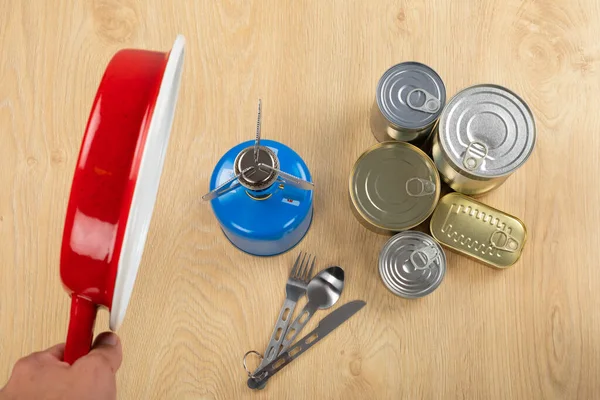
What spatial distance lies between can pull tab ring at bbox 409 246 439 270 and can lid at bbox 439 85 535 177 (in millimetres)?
143

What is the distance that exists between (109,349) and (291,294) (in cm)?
32

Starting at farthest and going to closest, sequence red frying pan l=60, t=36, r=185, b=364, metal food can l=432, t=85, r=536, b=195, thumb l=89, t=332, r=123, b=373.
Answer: metal food can l=432, t=85, r=536, b=195 → thumb l=89, t=332, r=123, b=373 → red frying pan l=60, t=36, r=185, b=364

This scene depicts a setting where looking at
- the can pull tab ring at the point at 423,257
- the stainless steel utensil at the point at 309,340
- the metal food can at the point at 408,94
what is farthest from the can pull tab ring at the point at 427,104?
the stainless steel utensil at the point at 309,340

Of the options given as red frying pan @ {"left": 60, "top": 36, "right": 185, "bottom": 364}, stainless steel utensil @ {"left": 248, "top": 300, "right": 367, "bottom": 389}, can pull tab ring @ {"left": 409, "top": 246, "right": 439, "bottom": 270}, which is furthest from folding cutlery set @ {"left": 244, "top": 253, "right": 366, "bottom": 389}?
red frying pan @ {"left": 60, "top": 36, "right": 185, "bottom": 364}

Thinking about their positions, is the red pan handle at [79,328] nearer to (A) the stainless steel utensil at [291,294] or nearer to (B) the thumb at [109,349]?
(B) the thumb at [109,349]

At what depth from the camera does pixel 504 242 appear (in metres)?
0.83

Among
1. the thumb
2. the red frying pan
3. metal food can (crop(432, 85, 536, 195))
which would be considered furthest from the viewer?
metal food can (crop(432, 85, 536, 195))

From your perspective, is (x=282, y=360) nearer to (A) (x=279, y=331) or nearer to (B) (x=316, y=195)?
(A) (x=279, y=331)

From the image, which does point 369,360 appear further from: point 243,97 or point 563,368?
point 243,97

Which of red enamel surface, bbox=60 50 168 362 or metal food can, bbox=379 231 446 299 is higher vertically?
red enamel surface, bbox=60 50 168 362

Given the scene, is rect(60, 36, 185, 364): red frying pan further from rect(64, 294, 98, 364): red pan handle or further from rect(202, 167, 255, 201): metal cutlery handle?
rect(202, 167, 255, 201): metal cutlery handle

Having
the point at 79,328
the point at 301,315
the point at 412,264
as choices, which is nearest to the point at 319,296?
the point at 301,315

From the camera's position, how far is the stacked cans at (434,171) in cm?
77

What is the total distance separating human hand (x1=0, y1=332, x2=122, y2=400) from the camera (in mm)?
568
